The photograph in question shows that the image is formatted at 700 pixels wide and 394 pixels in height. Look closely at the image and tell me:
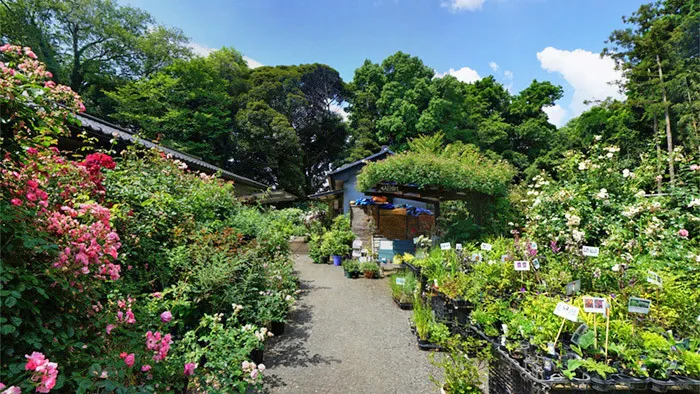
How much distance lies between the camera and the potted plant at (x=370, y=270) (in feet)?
25.4

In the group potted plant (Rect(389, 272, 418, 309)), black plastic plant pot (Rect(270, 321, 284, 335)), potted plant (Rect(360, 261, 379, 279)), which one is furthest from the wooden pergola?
black plastic plant pot (Rect(270, 321, 284, 335))

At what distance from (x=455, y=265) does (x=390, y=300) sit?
191 cm

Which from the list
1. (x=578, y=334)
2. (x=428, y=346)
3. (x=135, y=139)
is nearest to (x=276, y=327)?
(x=428, y=346)

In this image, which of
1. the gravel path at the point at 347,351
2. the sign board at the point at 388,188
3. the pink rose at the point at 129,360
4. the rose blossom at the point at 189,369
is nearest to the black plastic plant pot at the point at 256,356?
the gravel path at the point at 347,351

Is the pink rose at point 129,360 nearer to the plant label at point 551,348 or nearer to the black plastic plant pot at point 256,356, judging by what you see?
the black plastic plant pot at point 256,356

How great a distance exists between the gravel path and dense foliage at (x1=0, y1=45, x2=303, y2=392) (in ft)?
2.00

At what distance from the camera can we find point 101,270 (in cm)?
148

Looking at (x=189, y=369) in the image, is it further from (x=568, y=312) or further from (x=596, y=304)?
(x=596, y=304)

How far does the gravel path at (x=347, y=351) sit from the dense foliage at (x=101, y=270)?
609 mm

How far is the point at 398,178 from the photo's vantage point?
6137mm

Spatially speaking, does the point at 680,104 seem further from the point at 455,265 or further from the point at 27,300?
the point at 27,300

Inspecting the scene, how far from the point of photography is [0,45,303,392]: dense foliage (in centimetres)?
114

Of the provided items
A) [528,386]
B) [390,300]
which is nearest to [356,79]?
[390,300]

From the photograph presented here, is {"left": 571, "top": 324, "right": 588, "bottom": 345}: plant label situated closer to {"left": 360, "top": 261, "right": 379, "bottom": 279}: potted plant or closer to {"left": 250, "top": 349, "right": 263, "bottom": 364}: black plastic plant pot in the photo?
{"left": 250, "top": 349, "right": 263, "bottom": 364}: black plastic plant pot
